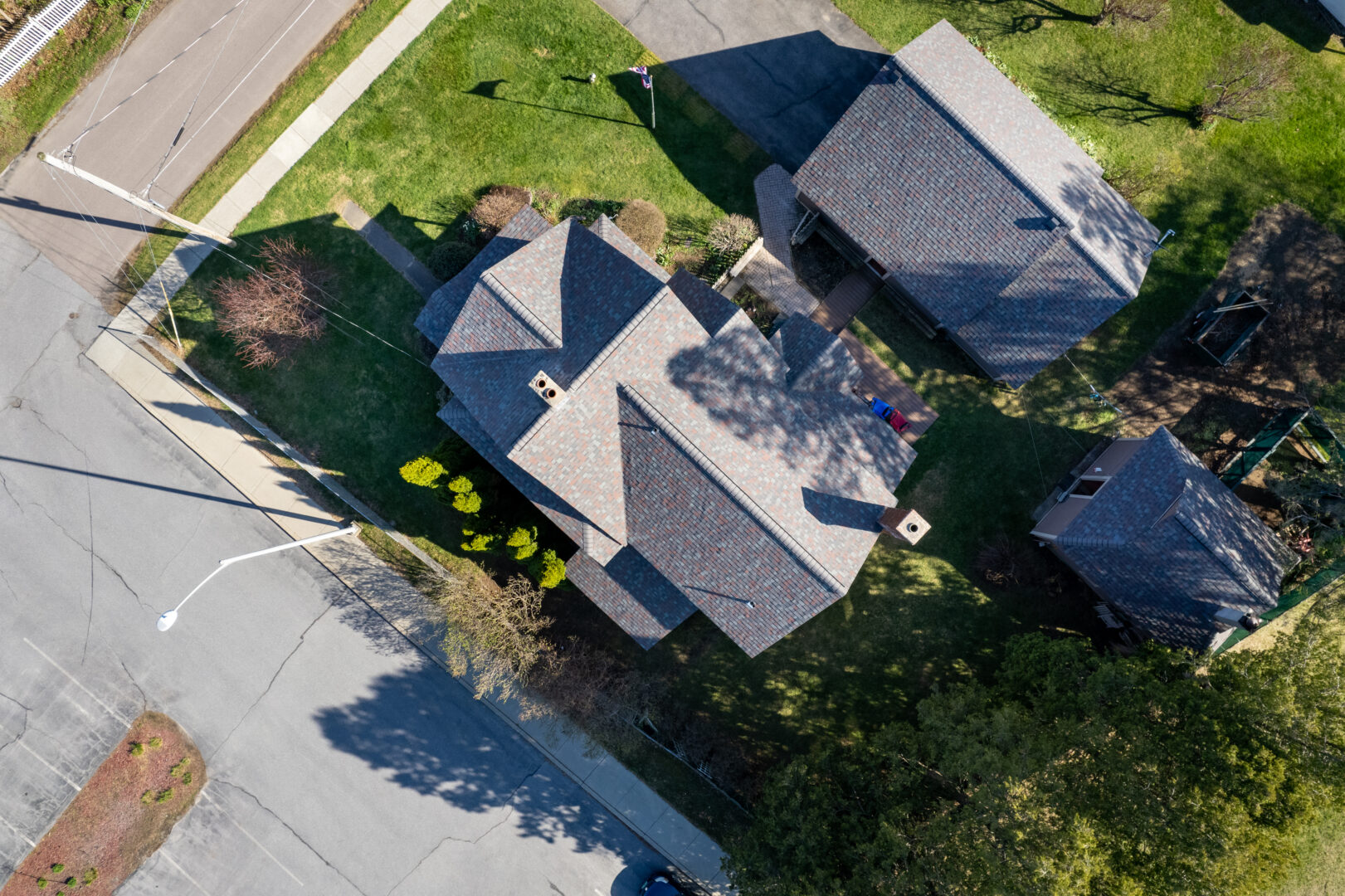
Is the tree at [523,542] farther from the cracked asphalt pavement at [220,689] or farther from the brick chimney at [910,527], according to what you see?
the brick chimney at [910,527]

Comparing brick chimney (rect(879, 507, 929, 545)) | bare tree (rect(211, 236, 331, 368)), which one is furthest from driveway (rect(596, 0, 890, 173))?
bare tree (rect(211, 236, 331, 368))

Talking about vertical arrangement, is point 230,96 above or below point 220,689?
above

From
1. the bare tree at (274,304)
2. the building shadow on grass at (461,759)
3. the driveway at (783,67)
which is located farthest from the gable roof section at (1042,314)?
the bare tree at (274,304)

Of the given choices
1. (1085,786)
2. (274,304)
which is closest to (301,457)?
(274,304)

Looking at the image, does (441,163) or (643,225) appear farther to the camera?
(441,163)

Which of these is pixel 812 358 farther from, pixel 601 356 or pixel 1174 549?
pixel 1174 549
